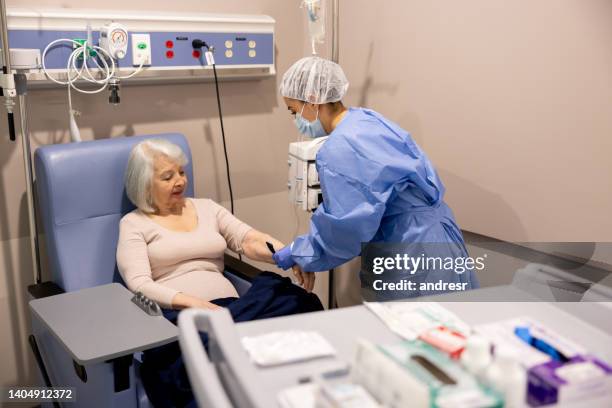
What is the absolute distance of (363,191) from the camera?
6.25 ft

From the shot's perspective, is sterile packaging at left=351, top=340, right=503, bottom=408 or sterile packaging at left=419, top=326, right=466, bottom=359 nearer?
sterile packaging at left=351, top=340, right=503, bottom=408

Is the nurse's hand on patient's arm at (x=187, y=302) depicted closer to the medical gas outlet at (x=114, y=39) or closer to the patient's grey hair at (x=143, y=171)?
the patient's grey hair at (x=143, y=171)

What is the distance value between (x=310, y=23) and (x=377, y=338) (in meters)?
1.92

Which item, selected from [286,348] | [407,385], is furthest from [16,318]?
[407,385]

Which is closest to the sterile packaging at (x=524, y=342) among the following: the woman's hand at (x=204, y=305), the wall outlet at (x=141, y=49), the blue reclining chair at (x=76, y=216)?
the woman's hand at (x=204, y=305)

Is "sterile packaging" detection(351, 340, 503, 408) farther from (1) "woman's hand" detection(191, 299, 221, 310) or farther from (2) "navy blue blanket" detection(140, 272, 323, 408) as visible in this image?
(1) "woman's hand" detection(191, 299, 221, 310)

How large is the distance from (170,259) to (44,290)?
1.45 feet

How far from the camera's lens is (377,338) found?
989 mm

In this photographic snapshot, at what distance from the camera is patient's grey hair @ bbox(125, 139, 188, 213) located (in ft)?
7.47

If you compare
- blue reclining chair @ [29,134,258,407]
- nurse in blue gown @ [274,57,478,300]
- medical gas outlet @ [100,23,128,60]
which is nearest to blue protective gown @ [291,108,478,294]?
nurse in blue gown @ [274,57,478,300]

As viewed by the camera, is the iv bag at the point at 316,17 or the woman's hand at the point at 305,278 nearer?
the woman's hand at the point at 305,278

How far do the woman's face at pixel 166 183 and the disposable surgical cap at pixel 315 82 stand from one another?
1.69ft

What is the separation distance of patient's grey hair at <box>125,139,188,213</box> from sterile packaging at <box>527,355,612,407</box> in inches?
68.5

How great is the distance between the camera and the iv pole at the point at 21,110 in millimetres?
2048
